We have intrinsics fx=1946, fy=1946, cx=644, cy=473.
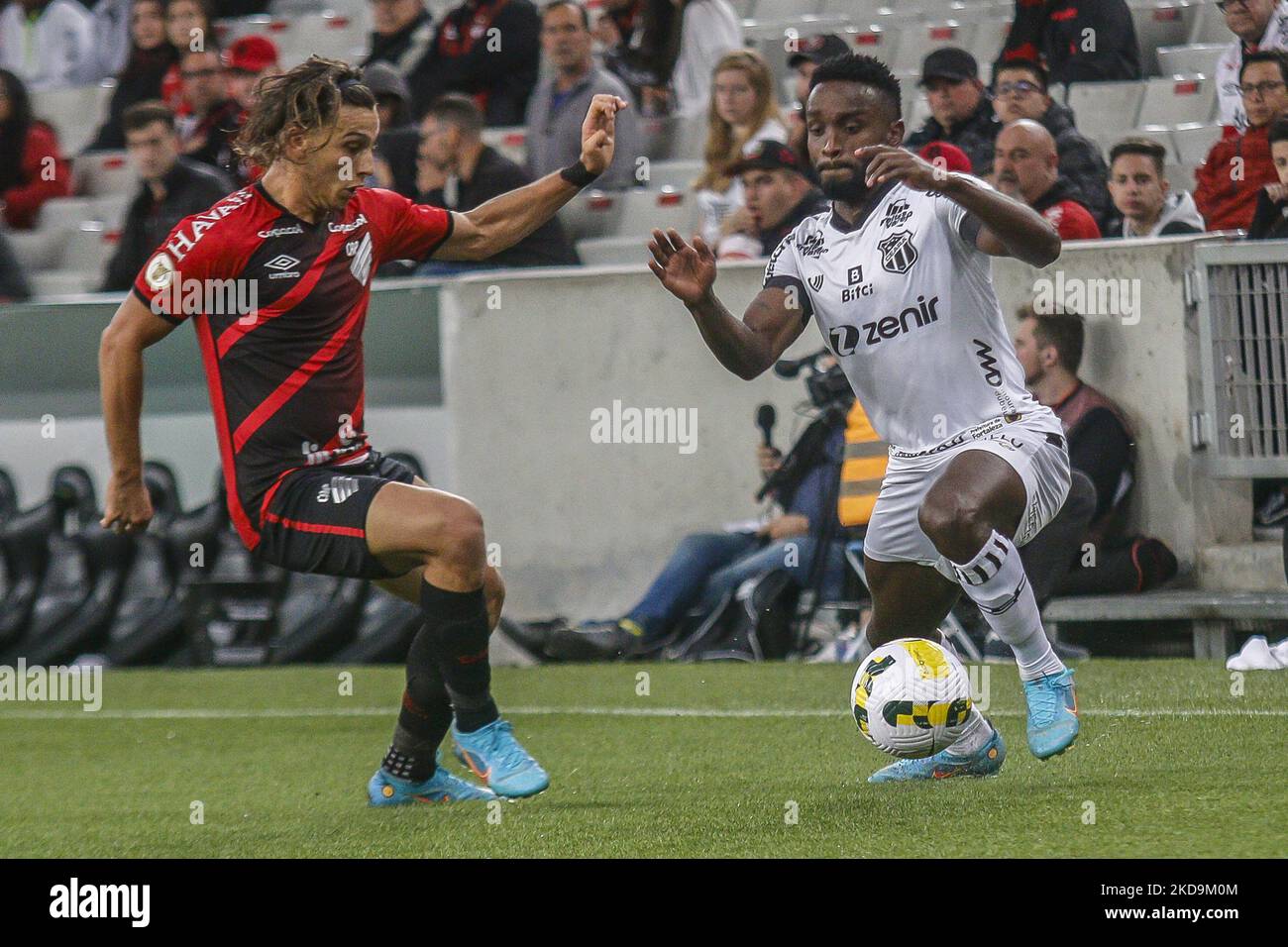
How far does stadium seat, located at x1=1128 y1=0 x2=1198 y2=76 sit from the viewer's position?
1117cm

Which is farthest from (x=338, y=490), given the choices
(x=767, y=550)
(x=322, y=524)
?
(x=767, y=550)

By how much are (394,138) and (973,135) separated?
11.6 ft

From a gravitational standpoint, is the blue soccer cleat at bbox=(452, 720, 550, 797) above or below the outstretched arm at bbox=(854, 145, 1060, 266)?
below

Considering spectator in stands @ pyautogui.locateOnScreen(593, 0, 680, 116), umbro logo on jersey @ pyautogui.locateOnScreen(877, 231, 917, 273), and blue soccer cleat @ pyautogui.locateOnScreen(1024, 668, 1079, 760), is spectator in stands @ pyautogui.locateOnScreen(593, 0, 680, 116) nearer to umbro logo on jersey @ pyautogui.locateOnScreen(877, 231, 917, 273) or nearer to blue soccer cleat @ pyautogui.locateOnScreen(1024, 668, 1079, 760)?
umbro logo on jersey @ pyautogui.locateOnScreen(877, 231, 917, 273)

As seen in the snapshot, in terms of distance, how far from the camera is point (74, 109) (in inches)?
608

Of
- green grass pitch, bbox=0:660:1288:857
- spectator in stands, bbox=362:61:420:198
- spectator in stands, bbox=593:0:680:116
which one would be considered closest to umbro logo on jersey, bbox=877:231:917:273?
green grass pitch, bbox=0:660:1288:857

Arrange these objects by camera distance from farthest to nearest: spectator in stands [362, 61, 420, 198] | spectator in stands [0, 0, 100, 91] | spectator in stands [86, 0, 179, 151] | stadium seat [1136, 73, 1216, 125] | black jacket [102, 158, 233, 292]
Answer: spectator in stands [0, 0, 100, 91] < spectator in stands [86, 0, 179, 151] < black jacket [102, 158, 233, 292] < spectator in stands [362, 61, 420, 198] < stadium seat [1136, 73, 1216, 125]

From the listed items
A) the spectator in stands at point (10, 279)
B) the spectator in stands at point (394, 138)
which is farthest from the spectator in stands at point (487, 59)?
the spectator in stands at point (10, 279)

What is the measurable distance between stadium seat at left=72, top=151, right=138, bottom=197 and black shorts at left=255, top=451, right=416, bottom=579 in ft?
30.0

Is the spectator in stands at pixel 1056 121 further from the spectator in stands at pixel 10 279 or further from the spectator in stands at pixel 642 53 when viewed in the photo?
the spectator in stands at pixel 10 279

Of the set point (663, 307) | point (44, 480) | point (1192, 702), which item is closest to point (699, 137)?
point (663, 307)

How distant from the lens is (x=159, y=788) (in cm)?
700

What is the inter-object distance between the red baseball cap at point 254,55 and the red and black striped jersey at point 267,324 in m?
7.87

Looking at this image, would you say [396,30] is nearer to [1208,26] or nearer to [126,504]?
[1208,26]
